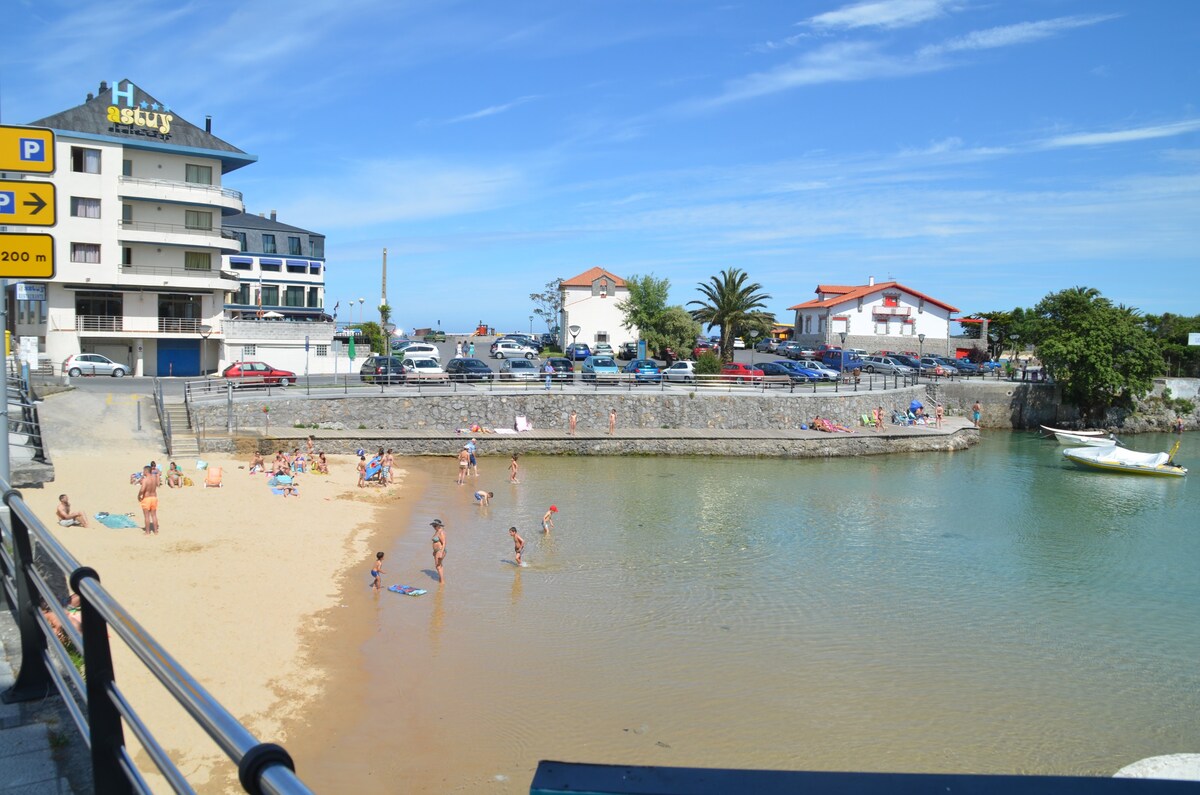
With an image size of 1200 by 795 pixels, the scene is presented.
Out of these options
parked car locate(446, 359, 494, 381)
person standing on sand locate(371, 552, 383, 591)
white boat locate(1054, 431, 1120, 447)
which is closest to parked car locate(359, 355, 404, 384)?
parked car locate(446, 359, 494, 381)

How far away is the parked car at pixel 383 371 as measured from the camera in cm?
4134

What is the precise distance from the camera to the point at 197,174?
4709 centimetres

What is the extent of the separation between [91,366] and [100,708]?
46.5 m

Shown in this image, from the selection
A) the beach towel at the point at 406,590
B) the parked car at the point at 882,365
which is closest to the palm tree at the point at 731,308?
the parked car at the point at 882,365

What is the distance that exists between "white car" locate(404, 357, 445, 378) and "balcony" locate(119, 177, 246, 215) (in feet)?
44.7

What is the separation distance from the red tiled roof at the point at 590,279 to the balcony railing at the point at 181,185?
33206mm

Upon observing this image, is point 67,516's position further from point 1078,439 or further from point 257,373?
point 1078,439

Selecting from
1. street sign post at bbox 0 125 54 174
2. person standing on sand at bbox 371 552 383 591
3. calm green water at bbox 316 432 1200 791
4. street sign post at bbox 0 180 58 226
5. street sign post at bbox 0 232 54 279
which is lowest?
calm green water at bbox 316 432 1200 791

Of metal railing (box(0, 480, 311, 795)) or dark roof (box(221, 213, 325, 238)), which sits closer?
metal railing (box(0, 480, 311, 795))

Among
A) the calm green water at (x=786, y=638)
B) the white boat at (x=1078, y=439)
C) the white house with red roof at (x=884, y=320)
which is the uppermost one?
the white house with red roof at (x=884, y=320)

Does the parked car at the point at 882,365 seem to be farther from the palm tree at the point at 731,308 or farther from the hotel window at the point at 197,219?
the hotel window at the point at 197,219

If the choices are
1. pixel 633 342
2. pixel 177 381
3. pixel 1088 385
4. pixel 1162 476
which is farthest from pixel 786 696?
pixel 633 342

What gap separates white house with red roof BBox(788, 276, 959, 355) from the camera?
75625 millimetres

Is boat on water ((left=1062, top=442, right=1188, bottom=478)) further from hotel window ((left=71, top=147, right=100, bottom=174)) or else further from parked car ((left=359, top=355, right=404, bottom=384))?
hotel window ((left=71, top=147, right=100, bottom=174))
